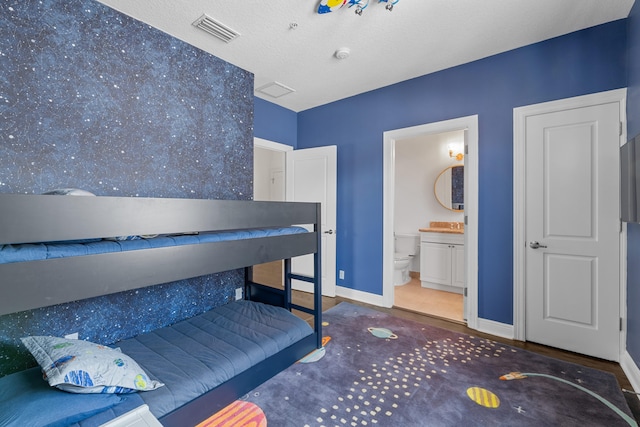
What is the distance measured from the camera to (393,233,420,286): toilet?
4199mm

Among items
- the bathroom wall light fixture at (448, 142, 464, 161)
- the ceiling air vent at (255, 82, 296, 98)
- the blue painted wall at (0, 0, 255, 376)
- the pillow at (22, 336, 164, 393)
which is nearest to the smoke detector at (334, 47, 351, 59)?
the ceiling air vent at (255, 82, 296, 98)

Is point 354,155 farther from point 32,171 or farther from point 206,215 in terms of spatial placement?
point 32,171

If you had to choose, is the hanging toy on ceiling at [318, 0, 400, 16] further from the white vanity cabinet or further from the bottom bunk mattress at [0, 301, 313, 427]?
the white vanity cabinet

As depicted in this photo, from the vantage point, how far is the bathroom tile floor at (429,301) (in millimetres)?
3087

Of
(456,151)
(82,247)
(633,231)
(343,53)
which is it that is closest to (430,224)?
(456,151)

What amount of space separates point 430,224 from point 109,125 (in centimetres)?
423

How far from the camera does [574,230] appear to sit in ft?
7.46

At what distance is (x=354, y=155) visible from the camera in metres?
3.58

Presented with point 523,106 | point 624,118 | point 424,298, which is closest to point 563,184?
point 624,118

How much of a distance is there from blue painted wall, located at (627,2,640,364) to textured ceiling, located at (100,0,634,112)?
0.82 ft

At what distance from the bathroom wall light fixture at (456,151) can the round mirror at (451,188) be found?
0.15 meters

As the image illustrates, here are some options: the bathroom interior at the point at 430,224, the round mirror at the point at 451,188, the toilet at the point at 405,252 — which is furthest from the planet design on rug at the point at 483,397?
the round mirror at the point at 451,188

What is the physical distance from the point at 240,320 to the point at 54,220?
1.40m

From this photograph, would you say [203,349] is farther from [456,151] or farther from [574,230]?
[456,151]
